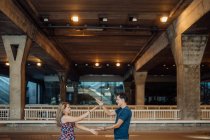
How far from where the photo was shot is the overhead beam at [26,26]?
19450 mm

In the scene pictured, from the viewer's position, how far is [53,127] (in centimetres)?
2528

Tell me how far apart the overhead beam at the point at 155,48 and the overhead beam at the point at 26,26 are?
364 inches

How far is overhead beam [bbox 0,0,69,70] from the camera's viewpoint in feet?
63.8

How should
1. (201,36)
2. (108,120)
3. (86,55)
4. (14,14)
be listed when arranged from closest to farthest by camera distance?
(14,14) < (201,36) < (108,120) < (86,55)

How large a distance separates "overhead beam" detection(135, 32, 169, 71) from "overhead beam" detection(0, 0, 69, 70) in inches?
364

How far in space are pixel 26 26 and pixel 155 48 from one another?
13.9 metres

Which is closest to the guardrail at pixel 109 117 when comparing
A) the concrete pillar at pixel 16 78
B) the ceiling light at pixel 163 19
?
the concrete pillar at pixel 16 78

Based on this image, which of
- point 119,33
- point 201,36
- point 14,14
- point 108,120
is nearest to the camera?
point 14,14

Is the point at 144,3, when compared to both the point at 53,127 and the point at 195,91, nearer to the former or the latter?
the point at 195,91

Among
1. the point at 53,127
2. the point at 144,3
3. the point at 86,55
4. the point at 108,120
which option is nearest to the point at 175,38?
the point at 144,3

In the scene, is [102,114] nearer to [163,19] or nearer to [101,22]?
[101,22]

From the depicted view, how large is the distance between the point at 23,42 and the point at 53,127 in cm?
592

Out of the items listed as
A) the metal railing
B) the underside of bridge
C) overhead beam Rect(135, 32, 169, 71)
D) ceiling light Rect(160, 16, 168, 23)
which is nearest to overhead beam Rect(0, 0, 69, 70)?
the underside of bridge

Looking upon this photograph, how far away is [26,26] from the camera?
24500 mm
